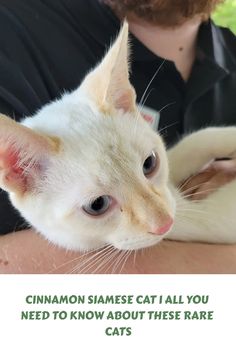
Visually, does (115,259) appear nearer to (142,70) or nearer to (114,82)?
(114,82)

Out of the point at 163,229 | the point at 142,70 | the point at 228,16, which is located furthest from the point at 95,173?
the point at 228,16

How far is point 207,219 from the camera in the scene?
0.74 metres

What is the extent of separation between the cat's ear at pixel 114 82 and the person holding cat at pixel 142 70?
135 millimetres

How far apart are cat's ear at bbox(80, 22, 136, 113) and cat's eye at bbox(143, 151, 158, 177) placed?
70 millimetres

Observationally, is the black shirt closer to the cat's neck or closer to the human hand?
the cat's neck

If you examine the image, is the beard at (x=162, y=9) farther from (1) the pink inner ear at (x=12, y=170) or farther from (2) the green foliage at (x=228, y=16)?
(1) the pink inner ear at (x=12, y=170)

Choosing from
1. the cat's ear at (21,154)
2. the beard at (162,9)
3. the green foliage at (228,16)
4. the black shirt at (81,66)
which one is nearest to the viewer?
the cat's ear at (21,154)

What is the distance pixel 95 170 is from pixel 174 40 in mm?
424

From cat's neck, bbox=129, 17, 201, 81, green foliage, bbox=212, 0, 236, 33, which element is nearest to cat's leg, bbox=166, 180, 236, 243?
cat's neck, bbox=129, 17, 201, 81

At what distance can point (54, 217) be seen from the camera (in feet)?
2.11

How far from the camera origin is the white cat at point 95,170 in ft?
2.00

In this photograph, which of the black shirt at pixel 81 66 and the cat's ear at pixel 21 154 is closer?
the cat's ear at pixel 21 154

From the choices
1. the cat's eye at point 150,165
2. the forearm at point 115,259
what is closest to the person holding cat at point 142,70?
the forearm at point 115,259
